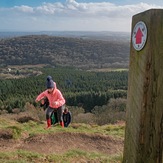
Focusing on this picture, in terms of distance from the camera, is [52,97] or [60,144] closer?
[60,144]

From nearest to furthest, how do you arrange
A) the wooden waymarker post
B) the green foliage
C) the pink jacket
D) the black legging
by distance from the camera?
the wooden waymarker post → the pink jacket → the black legging → the green foliage

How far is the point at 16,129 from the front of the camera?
927 cm

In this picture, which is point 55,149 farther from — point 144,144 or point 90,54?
point 90,54

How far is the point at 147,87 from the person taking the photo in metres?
1.94

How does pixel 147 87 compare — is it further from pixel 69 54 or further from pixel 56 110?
pixel 69 54

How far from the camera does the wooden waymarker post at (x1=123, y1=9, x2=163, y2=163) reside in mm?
1855

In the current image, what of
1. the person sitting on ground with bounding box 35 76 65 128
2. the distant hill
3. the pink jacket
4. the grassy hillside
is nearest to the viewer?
the grassy hillside

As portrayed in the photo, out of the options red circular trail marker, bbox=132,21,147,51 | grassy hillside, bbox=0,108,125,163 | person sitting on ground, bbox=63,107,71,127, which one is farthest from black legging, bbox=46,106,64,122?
red circular trail marker, bbox=132,21,147,51

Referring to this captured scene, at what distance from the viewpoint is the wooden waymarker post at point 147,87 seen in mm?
1855

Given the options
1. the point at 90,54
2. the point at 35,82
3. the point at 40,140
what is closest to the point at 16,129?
the point at 40,140

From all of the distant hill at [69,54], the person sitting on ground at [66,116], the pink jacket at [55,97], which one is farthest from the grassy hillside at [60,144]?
the distant hill at [69,54]

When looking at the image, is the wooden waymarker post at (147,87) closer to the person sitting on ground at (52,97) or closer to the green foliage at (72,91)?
the person sitting on ground at (52,97)

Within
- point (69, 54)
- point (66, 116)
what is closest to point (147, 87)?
point (66, 116)

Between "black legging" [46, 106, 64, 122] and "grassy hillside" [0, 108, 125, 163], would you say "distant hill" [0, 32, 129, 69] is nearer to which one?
"black legging" [46, 106, 64, 122]
